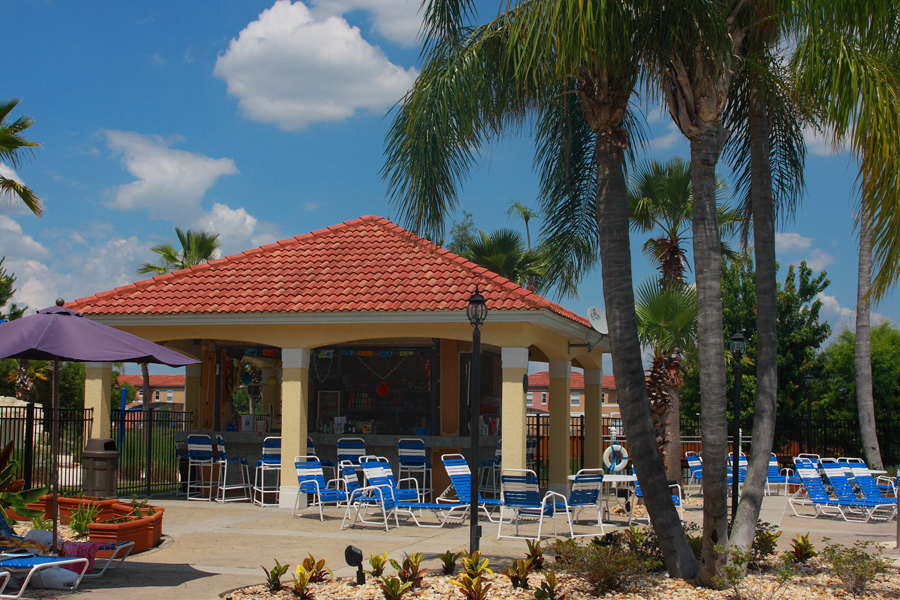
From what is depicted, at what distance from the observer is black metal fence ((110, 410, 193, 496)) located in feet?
52.3

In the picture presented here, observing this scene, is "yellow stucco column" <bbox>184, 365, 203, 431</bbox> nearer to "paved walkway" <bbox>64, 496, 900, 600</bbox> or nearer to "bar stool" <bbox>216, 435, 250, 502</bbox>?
"bar stool" <bbox>216, 435, 250, 502</bbox>

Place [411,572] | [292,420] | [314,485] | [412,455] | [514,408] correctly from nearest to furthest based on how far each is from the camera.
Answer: [411,572] < [514,408] < [314,485] < [292,420] < [412,455]

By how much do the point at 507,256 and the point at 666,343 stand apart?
8393 mm

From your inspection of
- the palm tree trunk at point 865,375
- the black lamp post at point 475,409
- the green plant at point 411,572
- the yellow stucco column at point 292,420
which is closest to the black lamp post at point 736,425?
the black lamp post at point 475,409

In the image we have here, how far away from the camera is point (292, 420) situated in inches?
554

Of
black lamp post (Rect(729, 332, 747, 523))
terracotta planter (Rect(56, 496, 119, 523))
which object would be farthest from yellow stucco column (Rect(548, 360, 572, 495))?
terracotta planter (Rect(56, 496, 119, 523))

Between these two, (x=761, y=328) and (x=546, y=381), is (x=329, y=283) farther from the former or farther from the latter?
(x=546, y=381)

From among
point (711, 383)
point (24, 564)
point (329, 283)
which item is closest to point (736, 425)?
point (711, 383)

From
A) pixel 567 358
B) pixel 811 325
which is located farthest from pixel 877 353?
pixel 567 358

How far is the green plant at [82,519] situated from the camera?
915 centimetres

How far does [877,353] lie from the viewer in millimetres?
Answer: 28391

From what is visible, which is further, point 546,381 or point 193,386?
point 546,381

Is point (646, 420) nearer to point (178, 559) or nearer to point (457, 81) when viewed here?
point (457, 81)

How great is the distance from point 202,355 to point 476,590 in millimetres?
13372
